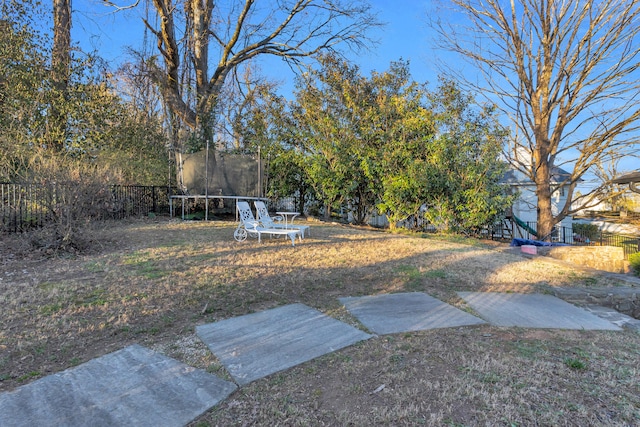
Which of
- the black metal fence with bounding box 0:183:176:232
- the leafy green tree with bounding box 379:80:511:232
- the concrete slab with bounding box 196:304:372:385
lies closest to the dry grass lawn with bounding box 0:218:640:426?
the concrete slab with bounding box 196:304:372:385

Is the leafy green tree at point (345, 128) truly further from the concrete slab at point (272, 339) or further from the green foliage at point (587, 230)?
the green foliage at point (587, 230)

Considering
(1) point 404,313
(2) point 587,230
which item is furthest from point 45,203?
(2) point 587,230

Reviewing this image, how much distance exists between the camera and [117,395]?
6.95ft

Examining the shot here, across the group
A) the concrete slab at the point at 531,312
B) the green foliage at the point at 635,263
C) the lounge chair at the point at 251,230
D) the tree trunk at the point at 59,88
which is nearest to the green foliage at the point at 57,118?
the tree trunk at the point at 59,88

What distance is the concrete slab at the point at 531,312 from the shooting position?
3559 millimetres

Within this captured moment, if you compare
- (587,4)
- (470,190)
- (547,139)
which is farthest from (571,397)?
(587,4)

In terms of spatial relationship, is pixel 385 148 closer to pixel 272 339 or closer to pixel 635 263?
pixel 635 263

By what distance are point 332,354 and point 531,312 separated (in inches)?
98.0

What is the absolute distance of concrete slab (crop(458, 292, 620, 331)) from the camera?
3559 mm

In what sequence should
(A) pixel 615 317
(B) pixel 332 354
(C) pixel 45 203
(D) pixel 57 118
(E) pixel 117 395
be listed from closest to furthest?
(E) pixel 117 395 < (B) pixel 332 354 < (A) pixel 615 317 < (C) pixel 45 203 < (D) pixel 57 118

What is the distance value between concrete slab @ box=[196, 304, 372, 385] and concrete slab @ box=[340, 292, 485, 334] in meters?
0.32

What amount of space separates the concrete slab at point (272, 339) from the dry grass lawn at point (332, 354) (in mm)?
115

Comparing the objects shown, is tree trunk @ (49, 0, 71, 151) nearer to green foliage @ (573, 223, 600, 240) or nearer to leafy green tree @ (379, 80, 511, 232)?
leafy green tree @ (379, 80, 511, 232)

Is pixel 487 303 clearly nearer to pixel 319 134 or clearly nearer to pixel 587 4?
pixel 319 134
